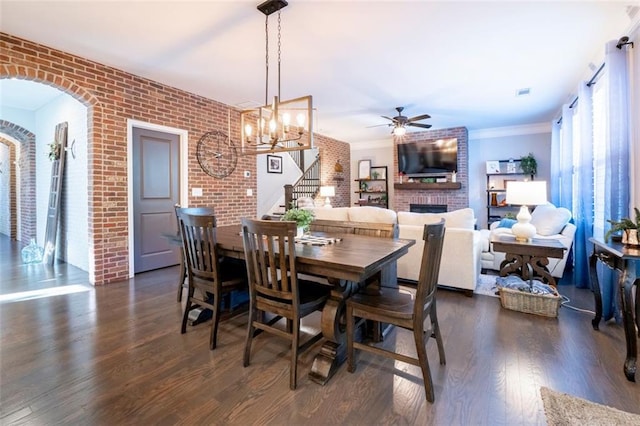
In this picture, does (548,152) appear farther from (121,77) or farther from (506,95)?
(121,77)

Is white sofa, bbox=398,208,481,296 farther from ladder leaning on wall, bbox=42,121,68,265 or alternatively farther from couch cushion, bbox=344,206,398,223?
ladder leaning on wall, bbox=42,121,68,265

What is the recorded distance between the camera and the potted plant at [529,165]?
6.72 meters

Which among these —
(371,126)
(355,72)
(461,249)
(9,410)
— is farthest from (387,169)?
(9,410)

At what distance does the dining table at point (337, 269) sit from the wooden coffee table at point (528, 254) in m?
1.53

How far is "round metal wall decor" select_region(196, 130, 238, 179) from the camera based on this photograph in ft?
16.0

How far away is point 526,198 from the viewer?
3.26 metres

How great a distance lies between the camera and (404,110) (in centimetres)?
557

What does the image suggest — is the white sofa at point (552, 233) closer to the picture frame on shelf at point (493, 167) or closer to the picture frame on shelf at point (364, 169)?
the picture frame on shelf at point (493, 167)

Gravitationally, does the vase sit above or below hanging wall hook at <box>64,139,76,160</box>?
below

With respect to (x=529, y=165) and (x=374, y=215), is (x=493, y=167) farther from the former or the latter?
(x=374, y=215)

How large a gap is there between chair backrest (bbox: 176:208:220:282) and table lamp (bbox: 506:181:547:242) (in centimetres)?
309

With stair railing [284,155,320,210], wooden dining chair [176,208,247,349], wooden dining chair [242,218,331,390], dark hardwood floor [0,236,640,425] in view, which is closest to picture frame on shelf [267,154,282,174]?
stair railing [284,155,320,210]

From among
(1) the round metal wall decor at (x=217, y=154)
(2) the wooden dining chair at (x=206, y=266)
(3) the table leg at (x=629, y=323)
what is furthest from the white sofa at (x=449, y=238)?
(1) the round metal wall decor at (x=217, y=154)

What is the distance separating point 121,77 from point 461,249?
183 inches
